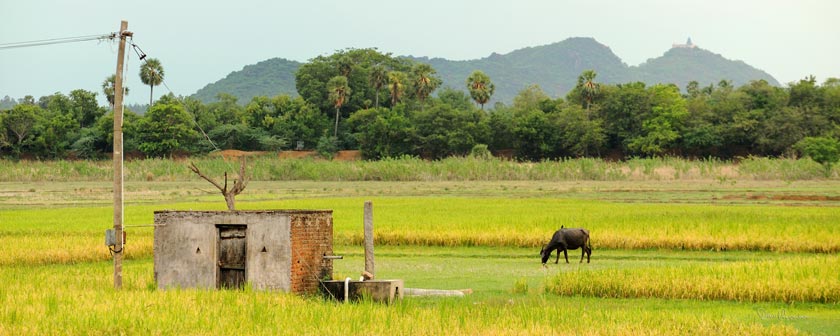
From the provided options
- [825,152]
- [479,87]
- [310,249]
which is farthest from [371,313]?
[479,87]

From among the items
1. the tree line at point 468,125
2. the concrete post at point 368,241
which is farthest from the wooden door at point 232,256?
the tree line at point 468,125

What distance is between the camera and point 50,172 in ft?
235

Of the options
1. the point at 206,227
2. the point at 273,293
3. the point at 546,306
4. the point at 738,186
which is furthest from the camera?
the point at 738,186

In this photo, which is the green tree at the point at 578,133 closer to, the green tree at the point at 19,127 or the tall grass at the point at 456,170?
the tall grass at the point at 456,170

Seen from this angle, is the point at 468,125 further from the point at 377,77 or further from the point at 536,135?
the point at 377,77

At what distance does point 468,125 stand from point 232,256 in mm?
71908

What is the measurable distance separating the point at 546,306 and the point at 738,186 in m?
41.7

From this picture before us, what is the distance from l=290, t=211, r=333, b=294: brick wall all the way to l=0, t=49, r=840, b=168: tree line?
207 ft

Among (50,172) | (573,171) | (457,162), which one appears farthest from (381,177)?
(50,172)

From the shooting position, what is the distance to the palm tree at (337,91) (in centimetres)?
9844

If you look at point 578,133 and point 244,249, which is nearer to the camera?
point 244,249

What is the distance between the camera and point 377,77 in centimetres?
10331

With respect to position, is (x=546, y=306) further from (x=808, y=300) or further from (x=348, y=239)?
(x=348, y=239)

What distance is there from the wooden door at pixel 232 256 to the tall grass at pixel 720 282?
5.39 m
